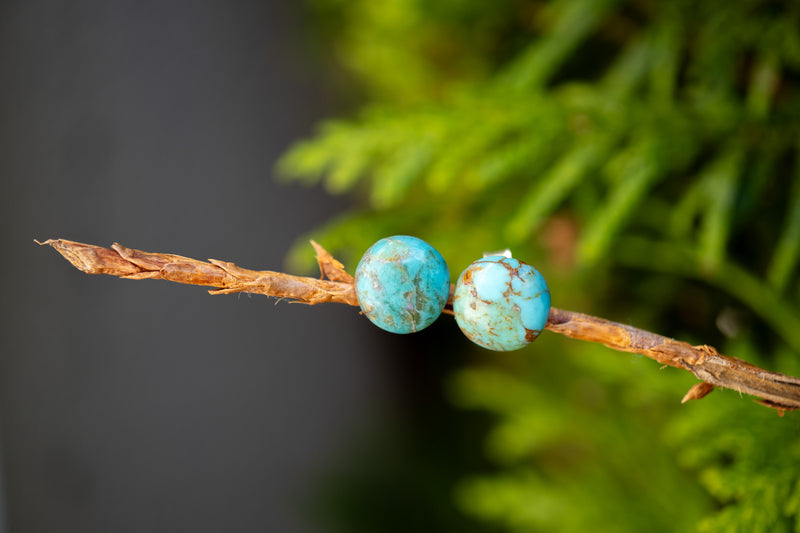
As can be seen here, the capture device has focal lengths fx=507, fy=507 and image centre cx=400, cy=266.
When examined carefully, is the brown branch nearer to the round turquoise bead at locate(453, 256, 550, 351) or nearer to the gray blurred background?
the round turquoise bead at locate(453, 256, 550, 351)

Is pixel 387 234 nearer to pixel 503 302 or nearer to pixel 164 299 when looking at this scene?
pixel 503 302

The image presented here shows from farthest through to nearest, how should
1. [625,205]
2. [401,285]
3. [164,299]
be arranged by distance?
[164,299] → [625,205] → [401,285]

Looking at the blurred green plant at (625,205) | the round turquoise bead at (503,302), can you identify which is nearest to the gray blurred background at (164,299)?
the blurred green plant at (625,205)

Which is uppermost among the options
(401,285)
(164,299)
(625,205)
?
(625,205)

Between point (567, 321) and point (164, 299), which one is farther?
point (164, 299)

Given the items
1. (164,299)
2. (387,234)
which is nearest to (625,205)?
(387,234)

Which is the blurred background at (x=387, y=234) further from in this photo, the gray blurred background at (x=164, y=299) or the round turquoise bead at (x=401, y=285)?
the round turquoise bead at (x=401, y=285)
